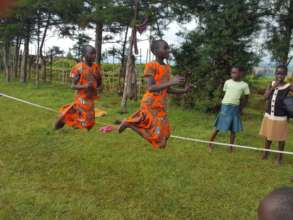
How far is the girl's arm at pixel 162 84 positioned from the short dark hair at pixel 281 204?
2.23 m

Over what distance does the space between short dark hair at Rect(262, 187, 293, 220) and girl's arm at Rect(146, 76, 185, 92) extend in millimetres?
2228

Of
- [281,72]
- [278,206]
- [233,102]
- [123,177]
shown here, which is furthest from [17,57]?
[278,206]

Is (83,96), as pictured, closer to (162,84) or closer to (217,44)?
(162,84)

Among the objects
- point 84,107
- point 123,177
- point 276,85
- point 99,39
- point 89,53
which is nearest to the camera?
point 89,53

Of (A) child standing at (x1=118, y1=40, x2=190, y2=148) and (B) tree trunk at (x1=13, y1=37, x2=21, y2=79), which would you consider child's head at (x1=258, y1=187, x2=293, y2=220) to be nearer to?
(A) child standing at (x1=118, y1=40, x2=190, y2=148)

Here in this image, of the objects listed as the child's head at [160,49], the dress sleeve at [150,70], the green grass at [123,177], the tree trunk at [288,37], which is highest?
the tree trunk at [288,37]

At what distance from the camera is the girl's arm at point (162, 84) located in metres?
3.37

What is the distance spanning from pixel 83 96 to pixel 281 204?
3.78m

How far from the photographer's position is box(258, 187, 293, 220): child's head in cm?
111

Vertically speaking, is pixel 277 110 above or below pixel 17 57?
below

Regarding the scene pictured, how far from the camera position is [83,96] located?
466 centimetres

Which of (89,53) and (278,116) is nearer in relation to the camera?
(89,53)

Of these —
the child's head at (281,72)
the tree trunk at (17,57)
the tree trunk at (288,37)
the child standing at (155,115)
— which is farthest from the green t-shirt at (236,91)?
the tree trunk at (17,57)

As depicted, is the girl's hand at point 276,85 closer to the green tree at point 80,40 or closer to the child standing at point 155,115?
the child standing at point 155,115
